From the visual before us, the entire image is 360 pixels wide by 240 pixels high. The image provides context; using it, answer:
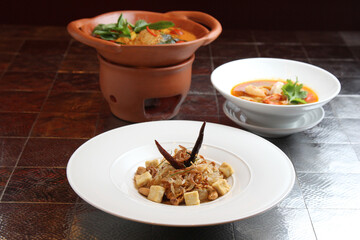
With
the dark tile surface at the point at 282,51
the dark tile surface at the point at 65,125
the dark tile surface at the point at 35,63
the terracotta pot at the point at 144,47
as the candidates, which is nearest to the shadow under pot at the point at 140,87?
the terracotta pot at the point at 144,47

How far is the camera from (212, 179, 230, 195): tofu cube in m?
1.65

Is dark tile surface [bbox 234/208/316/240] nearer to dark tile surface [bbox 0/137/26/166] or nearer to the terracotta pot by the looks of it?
the terracotta pot

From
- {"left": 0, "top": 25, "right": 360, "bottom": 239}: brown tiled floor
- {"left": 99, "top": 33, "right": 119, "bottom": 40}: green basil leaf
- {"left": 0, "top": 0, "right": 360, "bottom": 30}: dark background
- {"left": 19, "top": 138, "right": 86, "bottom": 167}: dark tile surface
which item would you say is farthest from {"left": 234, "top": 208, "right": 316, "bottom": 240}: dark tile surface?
{"left": 0, "top": 0, "right": 360, "bottom": 30}: dark background

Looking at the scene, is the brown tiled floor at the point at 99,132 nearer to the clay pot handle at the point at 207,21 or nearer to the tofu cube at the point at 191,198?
the tofu cube at the point at 191,198

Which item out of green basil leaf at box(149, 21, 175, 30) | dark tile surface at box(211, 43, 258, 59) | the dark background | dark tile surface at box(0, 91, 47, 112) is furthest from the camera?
the dark background

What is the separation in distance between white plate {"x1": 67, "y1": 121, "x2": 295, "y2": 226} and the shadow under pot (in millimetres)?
337

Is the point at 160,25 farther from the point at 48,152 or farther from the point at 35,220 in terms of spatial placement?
the point at 35,220

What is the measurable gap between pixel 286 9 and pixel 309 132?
1623 millimetres

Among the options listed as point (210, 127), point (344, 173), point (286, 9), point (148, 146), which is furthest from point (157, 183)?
point (286, 9)

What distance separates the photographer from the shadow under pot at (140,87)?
7.32ft

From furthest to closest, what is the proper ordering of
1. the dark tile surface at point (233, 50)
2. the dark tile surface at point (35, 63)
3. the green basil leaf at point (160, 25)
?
the dark tile surface at point (233, 50)
the dark tile surface at point (35, 63)
the green basil leaf at point (160, 25)

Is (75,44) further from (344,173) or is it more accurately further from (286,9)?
(344,173)

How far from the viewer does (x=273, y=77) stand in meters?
2.43

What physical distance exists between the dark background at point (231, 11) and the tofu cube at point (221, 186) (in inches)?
87.9
